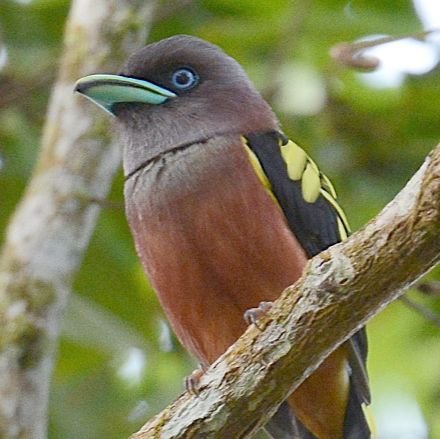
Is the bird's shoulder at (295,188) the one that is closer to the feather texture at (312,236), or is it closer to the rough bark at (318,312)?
the feather texture at (312,236)

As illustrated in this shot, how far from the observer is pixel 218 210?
3594mm

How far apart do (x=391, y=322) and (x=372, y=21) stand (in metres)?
1.34

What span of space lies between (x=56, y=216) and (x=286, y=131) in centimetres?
160

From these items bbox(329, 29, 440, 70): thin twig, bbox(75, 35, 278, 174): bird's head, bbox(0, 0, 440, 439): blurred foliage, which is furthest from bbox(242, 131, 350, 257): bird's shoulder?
bbox(0, 0, 440, 439): blurred foliage

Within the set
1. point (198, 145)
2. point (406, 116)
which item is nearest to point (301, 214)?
point (198, 145)

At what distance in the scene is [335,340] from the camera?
109 inches

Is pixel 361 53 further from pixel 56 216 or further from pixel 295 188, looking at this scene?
pixel 56 216

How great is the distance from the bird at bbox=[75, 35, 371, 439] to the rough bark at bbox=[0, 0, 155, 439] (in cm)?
21

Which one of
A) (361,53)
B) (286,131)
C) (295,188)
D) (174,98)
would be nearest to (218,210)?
(295,188)

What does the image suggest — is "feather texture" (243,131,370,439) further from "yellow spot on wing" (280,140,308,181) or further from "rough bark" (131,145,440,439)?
"rough bark" (131,145,440,439)

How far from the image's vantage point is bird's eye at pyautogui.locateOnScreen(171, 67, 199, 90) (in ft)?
13.4

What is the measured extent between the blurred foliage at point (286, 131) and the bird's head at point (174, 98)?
1001 mm

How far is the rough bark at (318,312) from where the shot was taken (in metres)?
2.56

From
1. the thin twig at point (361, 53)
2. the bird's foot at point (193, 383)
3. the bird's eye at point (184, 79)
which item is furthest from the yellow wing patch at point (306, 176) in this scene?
the bird's foot at point (193, 383)
